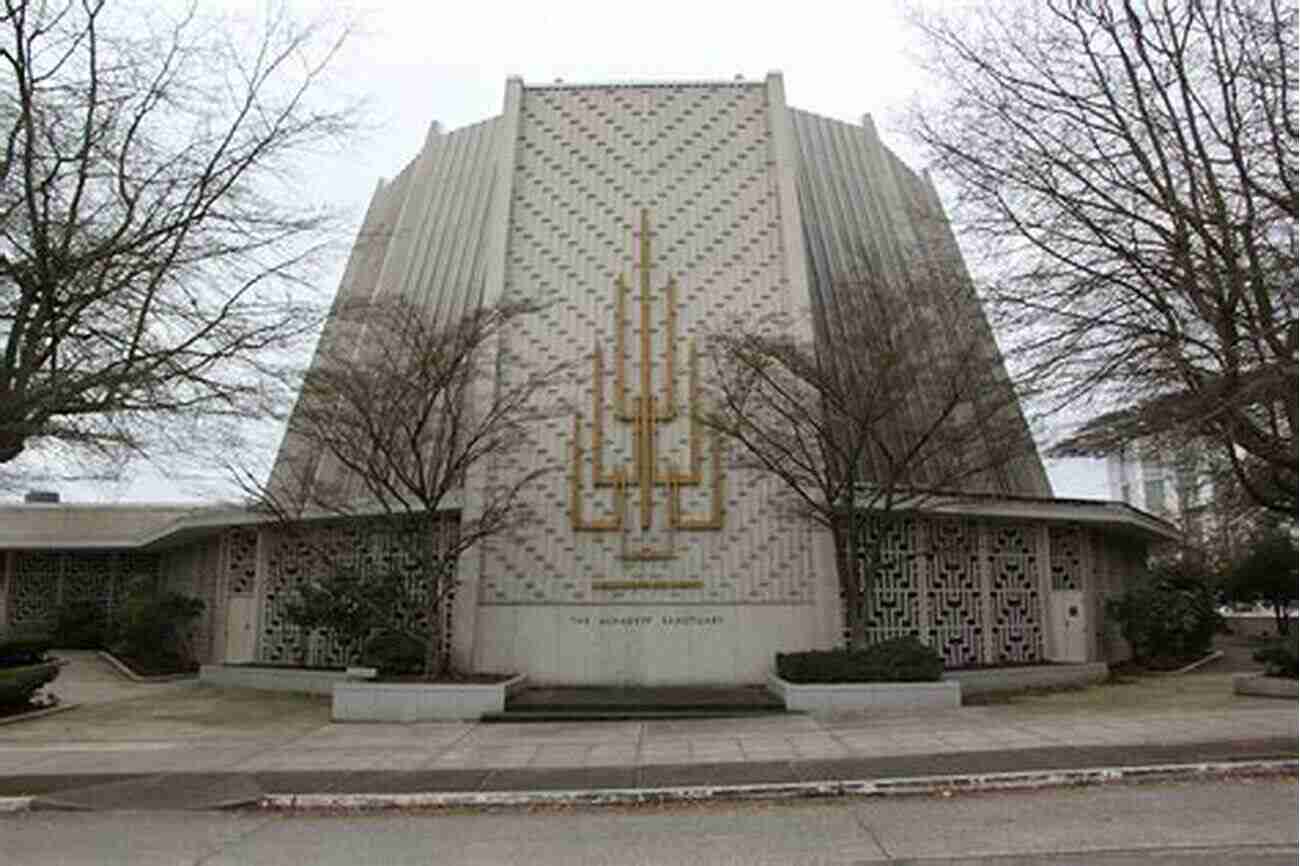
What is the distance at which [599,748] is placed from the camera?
41.1ft

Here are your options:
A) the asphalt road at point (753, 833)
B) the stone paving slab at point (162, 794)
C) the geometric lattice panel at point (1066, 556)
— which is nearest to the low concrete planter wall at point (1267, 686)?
the geometric lattice panel at point (1066, 556)

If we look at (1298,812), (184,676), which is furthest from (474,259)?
(1298,812)

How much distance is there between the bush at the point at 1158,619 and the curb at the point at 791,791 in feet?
45.3

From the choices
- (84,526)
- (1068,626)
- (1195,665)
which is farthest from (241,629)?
(1195,665)

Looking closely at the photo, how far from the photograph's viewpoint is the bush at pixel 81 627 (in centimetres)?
3005

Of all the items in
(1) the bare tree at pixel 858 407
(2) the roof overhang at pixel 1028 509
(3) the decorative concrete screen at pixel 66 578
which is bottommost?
(3) the decorative concrete screen at pixel 66 578

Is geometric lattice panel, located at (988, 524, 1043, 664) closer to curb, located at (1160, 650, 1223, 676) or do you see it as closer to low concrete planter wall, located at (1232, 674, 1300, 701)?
curb, located at (1160, 650, 1223, 676)

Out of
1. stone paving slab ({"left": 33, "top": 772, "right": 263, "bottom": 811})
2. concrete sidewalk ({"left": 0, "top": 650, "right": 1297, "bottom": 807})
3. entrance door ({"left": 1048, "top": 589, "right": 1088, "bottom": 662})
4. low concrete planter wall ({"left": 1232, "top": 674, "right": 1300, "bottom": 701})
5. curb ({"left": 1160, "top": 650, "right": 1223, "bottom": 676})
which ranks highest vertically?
entrance door ({"left": 1048, "top": 589, "right": 1088, "bottom": 662})

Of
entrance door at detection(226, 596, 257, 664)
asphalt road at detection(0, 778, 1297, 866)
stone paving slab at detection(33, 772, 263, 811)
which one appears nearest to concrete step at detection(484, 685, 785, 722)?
stone paving slab at detection(33, 772, 263, 811)

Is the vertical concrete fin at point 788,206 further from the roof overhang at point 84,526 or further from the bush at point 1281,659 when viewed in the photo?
the roof overhang at point 84,526

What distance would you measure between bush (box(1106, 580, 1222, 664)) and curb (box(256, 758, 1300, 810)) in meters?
13.8

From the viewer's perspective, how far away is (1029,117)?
12.3 meters

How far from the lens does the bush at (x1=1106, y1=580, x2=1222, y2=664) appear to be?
2272cm

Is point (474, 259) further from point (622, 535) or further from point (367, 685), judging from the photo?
point (367, 685)
